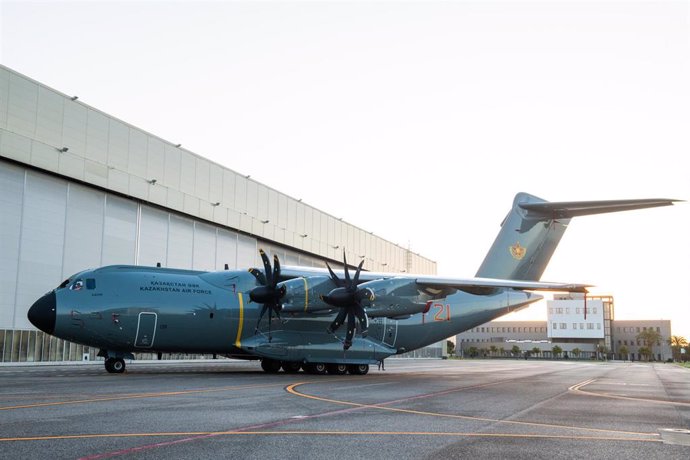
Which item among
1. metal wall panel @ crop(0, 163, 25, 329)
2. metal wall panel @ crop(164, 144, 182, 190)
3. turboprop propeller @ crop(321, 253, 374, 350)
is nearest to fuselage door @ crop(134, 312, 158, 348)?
turboprop propeller @ crop(321, 253, 374, 350)

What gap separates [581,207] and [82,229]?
103 ft

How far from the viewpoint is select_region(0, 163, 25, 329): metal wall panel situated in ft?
121

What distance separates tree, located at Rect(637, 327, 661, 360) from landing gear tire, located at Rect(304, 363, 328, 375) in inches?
6081

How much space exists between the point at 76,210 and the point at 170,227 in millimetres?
8627

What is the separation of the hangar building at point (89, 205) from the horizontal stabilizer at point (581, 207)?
27668 mm

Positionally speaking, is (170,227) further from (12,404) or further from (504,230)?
(12,404)

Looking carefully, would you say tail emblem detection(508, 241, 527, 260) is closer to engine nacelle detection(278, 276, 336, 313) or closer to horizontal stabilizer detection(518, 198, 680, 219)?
horizontal stabilizer detection(518, 198, 680, 219)

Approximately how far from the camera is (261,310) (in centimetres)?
2586

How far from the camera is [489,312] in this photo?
31766 mm

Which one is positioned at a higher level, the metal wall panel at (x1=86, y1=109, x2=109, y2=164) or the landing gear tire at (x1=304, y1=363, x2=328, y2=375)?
the metal wall panel at (x1=86, y1=109, x2=109, y2=164)

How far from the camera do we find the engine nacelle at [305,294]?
24797 millimetres

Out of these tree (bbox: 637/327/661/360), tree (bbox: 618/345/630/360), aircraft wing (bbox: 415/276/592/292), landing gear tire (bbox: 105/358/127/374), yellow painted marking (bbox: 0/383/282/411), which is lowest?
tree (bbox: 618/345/630/360)

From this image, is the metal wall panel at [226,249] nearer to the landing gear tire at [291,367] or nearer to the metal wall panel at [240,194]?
the metal wall panel at [240,194]

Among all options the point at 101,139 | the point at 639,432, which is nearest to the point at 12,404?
the point at 639,432
